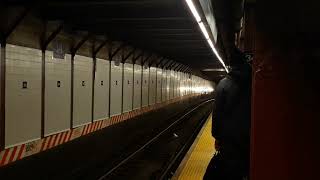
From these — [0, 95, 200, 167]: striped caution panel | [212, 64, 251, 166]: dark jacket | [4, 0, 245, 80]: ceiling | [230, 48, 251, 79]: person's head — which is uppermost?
[4, 0, 245, 80]: ceiling

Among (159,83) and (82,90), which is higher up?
(159,83)

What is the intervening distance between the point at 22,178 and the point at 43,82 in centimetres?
216

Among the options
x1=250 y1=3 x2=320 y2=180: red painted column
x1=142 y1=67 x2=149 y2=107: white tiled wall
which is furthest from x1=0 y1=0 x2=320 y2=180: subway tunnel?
x1=142 y1=67 x2=149 y2=107: white tiled wall

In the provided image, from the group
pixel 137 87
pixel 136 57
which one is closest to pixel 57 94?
pixel 136 57

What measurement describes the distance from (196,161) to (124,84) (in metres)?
8.70

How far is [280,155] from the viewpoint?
211 cm

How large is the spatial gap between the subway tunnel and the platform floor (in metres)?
0.03

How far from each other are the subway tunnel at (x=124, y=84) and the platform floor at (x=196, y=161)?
3 cm

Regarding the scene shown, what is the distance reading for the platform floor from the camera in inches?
272

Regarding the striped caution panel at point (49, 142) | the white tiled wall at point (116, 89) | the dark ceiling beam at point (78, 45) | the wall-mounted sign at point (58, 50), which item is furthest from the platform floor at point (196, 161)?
the white tiled wall at point (116, 89)

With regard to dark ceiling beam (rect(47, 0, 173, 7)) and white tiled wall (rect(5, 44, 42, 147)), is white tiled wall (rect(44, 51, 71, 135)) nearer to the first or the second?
white tiled wall (rect(5, 44, 42, 147))

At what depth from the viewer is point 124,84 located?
53.8 feet

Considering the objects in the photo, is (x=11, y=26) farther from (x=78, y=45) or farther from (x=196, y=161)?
(x=196, y=161)

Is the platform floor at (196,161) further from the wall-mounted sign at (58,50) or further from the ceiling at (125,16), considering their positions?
the wall-mounted sign at (58,50)
